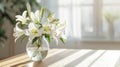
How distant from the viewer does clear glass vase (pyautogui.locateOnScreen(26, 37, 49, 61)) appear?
1573mm

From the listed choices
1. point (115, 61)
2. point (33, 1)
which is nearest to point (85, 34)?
point (33, 1)

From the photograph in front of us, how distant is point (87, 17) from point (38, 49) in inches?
99.8

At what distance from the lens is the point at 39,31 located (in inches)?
59.2

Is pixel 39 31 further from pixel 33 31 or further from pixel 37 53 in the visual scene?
pixel 37 53

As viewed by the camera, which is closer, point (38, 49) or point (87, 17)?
point (38, 49)

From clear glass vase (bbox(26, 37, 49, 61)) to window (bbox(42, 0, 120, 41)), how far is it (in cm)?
224

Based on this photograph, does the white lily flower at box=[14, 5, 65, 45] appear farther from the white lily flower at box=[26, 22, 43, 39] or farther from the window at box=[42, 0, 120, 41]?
the window at box=[42, 0, 120, 41]

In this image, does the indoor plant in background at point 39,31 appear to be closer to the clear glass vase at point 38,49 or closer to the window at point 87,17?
the clear glass vase at point 38,49

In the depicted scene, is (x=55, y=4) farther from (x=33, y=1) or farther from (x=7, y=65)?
(x=7, y=65)

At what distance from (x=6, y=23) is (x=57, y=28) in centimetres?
288

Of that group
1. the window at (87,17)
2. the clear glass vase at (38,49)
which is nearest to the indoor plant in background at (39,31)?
the clear glass vase at (38,49)

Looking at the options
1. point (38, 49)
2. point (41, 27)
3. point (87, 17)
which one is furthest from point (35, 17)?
point (87, 17)

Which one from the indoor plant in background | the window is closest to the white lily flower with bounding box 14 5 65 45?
the indoor plant in background

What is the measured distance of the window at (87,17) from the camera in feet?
12.7
